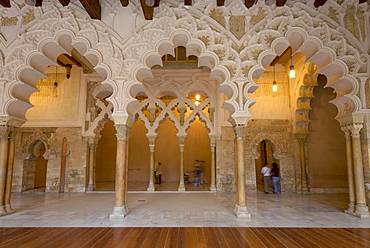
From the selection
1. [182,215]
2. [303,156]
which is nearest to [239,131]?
[182,215]

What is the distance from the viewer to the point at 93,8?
5.64 metres

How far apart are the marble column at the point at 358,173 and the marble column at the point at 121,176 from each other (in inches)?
223

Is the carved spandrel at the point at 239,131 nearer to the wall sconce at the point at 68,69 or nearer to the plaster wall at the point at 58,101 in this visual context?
the plaster wall at the point at 58,101

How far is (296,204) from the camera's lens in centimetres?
723

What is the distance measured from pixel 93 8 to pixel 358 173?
768 centimetres

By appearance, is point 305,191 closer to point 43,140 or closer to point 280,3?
point 280,3

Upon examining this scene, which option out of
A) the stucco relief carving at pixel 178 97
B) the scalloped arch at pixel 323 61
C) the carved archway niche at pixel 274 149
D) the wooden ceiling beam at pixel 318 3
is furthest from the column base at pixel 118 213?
the wooden ceiling beam at pixel 318 3

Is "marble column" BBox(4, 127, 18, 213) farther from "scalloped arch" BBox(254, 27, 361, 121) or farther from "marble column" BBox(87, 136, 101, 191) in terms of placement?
"scalloped arch" BBox(254, 27, 361, 121)

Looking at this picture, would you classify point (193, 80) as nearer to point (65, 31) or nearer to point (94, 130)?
point (94, 130)

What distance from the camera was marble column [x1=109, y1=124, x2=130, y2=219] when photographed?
559 centimetres

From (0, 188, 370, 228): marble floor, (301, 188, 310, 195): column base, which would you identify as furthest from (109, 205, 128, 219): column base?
(301, 188, 310, 195): column base

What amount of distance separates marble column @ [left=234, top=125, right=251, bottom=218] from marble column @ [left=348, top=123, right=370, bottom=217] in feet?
8.94

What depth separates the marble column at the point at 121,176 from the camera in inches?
220

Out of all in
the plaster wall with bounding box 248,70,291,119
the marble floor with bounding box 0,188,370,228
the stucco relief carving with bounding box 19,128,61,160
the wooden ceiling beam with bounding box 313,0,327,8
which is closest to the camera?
the marble floor with bounding box 0,188,370,228
